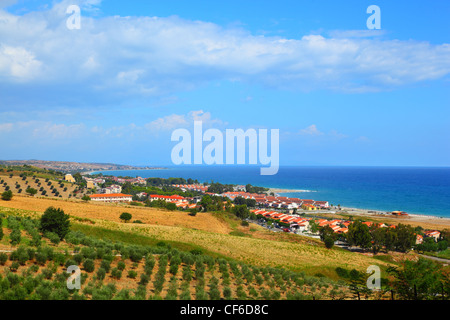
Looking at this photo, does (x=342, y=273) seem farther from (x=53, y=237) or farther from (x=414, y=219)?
(x=414, y=219)

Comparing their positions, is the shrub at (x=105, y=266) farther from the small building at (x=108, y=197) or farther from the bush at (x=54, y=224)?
the small building at (x=108, y=197)

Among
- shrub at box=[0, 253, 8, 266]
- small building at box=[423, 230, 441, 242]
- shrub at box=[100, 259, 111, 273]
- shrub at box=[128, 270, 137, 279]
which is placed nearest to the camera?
shrub at box=[0, 253, 8, 266]

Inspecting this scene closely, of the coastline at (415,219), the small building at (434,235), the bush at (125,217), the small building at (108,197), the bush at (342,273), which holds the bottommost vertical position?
the coastline at (415,219)

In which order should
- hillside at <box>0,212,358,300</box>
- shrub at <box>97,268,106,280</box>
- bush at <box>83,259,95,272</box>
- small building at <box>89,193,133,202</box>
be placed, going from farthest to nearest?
1. small building at <box>89,193,133,202</box>
2. bush at <box>83,259,95,272</box>
3. shrub at <box>97,268,106,280</box>
4. hillside at <box>0,212,358,300</box>

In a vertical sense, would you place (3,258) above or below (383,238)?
above

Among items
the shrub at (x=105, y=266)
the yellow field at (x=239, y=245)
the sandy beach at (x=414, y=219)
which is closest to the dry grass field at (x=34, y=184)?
the yellow field at (x=239, y=245)

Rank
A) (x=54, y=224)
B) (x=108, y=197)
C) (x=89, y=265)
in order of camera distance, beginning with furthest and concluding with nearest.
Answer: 1. (x=108, y=197)
2. (x=54, y=224)
3. (x=89, y=265)

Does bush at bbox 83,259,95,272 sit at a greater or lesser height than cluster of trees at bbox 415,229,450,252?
greater

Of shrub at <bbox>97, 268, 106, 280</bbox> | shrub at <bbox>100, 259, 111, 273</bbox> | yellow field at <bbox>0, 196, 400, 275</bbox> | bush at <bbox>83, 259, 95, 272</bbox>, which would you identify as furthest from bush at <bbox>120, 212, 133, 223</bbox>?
shrub at <bbox>97, 268, 106, 280</bbox>

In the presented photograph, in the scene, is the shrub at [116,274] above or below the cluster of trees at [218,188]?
above

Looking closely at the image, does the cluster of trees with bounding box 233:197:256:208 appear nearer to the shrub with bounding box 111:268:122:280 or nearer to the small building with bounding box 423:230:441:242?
the small building with bounding box 423:230:441:242

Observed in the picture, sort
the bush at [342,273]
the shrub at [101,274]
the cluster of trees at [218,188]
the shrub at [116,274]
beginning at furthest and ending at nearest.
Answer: the cluster of trees at [218,188] < the bush at [342,273] < the shrub at [116,274] < the shrub at [101,274]

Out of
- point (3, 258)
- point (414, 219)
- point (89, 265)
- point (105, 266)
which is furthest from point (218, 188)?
point (3, 258)

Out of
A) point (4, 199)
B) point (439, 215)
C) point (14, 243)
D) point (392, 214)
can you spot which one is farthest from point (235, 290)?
point (439, 215)
